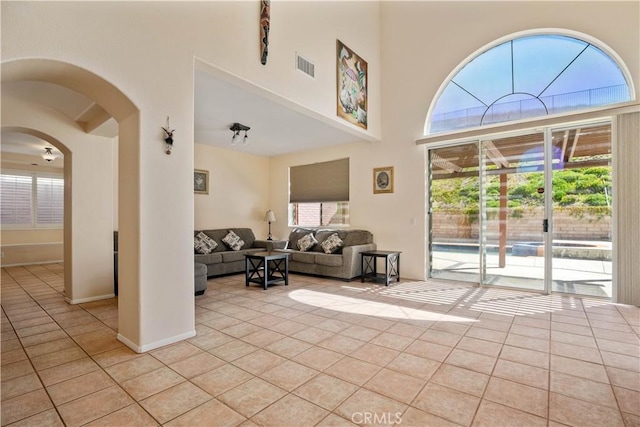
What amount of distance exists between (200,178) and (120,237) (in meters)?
3.92

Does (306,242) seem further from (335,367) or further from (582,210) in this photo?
(582,210)

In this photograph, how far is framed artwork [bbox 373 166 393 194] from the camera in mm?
5930

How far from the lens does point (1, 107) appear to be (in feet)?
11.7

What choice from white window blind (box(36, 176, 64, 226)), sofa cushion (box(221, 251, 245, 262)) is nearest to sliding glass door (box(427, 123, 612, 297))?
sofa cushion (box(221, 251, 245, 262))

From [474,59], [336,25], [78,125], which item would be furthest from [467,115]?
[78,125]

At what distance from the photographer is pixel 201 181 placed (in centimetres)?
664

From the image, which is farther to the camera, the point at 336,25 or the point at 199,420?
the point at 336,25

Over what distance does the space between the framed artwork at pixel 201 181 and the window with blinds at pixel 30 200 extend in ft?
14.5

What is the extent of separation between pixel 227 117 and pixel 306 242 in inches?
112

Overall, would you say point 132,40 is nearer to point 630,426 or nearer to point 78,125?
point 78,125

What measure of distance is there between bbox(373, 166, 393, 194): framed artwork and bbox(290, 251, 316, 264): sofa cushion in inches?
69.0

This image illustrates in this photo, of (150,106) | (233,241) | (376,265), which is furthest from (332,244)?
(150,106)

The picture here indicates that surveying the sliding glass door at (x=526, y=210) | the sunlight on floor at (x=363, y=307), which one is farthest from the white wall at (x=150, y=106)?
the sliding glass door at (x=526, y=210)

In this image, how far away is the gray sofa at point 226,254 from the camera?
5714mm
